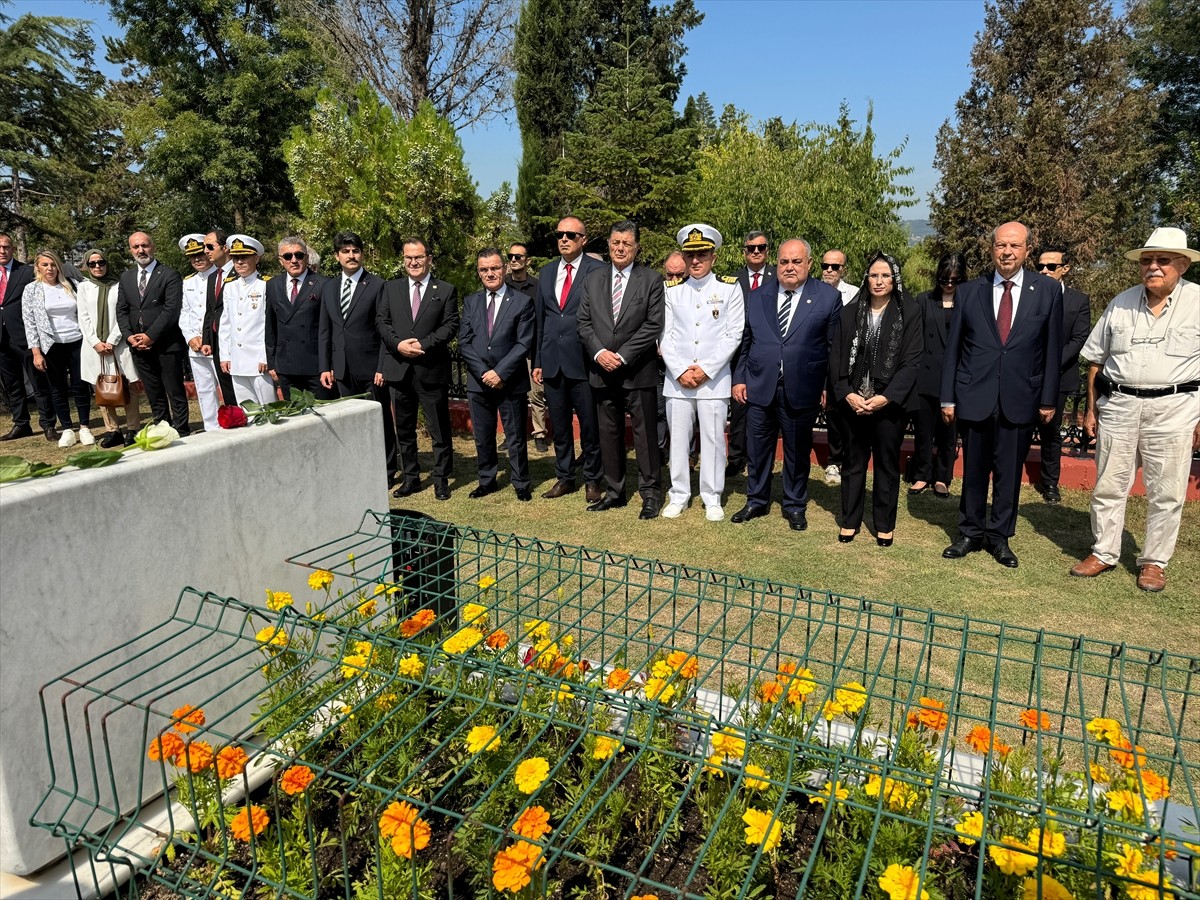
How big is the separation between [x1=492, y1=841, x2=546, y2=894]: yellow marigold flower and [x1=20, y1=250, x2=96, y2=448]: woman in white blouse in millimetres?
8002

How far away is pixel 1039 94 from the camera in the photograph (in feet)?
60.6

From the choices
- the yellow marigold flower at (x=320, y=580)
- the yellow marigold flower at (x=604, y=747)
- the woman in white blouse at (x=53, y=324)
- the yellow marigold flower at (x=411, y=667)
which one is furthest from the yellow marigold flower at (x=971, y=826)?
the woman in white blouse at (x=53, y=324)

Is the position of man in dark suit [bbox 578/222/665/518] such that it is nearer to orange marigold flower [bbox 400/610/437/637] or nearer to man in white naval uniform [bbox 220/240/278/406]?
man in white naval uniform [bbox 220/240/278/406]

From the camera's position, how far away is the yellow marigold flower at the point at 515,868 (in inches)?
64.1

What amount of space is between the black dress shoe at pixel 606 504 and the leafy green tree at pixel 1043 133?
15.4 metres

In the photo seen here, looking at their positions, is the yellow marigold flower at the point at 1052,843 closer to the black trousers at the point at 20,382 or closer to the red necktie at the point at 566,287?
the red necktie at the point at 566,287

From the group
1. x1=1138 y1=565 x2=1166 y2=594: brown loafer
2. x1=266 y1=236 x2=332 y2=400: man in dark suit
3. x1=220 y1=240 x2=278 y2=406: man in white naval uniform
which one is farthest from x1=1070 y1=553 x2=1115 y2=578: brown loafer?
x1=220 y1=240 x2=278 y2=406: man in white naval uniform

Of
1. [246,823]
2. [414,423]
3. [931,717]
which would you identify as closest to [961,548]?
A: [931,717]

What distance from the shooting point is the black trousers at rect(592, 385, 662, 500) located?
19.5ft

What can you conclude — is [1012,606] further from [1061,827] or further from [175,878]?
[175,878]

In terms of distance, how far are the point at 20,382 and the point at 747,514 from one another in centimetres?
803

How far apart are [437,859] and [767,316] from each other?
4308 mm

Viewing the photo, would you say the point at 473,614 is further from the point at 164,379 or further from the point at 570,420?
the point at 164,379

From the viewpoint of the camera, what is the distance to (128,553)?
7.96ft
